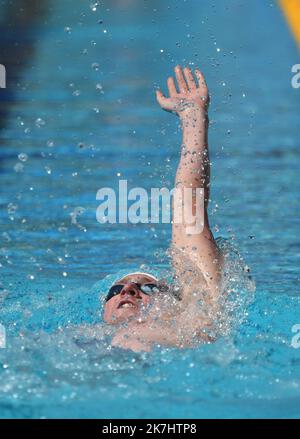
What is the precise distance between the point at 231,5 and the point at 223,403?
4286 millimetres

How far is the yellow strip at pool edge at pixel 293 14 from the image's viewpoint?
602cm

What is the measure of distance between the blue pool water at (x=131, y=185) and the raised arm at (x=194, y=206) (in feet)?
0.82

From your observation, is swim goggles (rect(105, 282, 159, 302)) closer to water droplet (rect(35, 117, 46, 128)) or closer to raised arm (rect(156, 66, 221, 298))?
raised arm (rect(156, 66, 221, 298))

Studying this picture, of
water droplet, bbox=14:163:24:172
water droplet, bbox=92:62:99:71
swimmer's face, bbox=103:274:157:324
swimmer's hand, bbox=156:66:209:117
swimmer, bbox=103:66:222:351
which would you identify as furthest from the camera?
water droplet, bbox=92:62:99:71

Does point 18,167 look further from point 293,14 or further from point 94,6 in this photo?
point 293,14

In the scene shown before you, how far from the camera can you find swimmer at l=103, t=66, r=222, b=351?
9.95 feet

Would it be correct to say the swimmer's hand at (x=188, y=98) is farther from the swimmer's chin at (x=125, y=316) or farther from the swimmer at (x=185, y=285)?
the swimmer's chin at (x=125, y=316)

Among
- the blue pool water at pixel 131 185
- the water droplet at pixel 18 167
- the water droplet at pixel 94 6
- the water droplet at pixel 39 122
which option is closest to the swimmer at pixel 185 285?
the blue pool water at pixel 131 185

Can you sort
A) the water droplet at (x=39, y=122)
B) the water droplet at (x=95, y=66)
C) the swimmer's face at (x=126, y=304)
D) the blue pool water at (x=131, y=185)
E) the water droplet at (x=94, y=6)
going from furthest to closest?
the water droplet at (x=94, y=6)
the water droplet at (x=95, y=66)
the water droplet at (x=39, y=122)
the swimmer's face at (x=126, y=304)
the blue pool water at (x=131, y=185)

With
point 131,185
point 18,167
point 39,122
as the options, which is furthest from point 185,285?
point 39,122

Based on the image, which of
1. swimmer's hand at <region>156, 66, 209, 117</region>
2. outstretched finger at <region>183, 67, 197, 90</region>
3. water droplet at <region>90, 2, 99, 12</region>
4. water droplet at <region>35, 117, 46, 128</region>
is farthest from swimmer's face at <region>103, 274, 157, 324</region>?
water droplet at <region>90, 2, 99, 12</region>

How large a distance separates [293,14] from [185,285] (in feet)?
11.0

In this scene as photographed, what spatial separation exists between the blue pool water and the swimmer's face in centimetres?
13

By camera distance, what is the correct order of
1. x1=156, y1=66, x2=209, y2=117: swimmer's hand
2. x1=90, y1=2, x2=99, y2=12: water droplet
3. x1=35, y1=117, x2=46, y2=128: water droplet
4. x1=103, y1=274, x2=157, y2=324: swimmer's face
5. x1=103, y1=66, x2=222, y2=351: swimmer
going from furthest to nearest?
x1=90, y1=2, x2=99, y2=12: water droplet < x1=35, y1=117, x2=46, y2=128: water droplet < x1=156, y1=66, x2=209, y2=117: swimmer's hand < x1=103, y1=274, x2=157, y2=324: swimmer's face < x1=103, y1=66, x2=222, y2=351: swimmer
